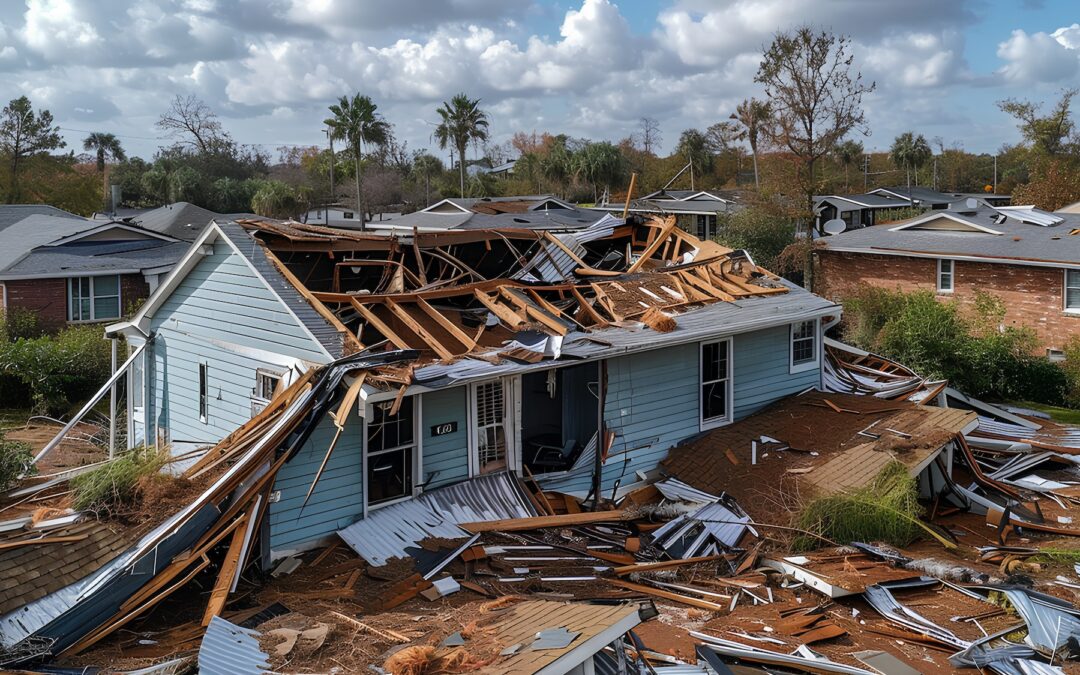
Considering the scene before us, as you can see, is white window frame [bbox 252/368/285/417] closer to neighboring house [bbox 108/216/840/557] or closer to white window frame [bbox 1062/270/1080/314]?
neighboring house [bbox 108/216/840/557]

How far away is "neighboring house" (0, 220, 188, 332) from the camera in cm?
2820

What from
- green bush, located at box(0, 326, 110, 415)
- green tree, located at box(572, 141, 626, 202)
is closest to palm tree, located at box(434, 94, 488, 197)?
green tree, located at box(572, 141, 626, 202)

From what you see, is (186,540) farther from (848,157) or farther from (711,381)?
(848,157)

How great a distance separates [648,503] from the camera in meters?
15.9

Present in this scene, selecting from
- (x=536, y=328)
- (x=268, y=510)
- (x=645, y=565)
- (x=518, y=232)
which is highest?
(x=518, y=232)

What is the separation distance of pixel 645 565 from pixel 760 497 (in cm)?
Answer: 323

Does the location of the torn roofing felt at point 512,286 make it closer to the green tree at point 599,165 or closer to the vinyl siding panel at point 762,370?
the vinyl siding panel at point 762,370

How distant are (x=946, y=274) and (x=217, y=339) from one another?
A: 25452 millimetres

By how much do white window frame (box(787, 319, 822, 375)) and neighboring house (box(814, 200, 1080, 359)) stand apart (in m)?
12.9

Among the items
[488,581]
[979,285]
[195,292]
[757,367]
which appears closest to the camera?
[488,581]

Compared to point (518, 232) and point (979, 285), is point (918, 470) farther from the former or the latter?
point (979, 285)

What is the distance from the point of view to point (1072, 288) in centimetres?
2864

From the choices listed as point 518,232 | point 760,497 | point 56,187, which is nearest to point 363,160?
point 56,187

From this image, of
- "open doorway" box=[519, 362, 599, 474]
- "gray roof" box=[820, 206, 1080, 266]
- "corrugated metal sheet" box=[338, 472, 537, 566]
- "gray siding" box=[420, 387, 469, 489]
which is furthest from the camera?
"gray roof" box=[820, 206, 1080, 266]
